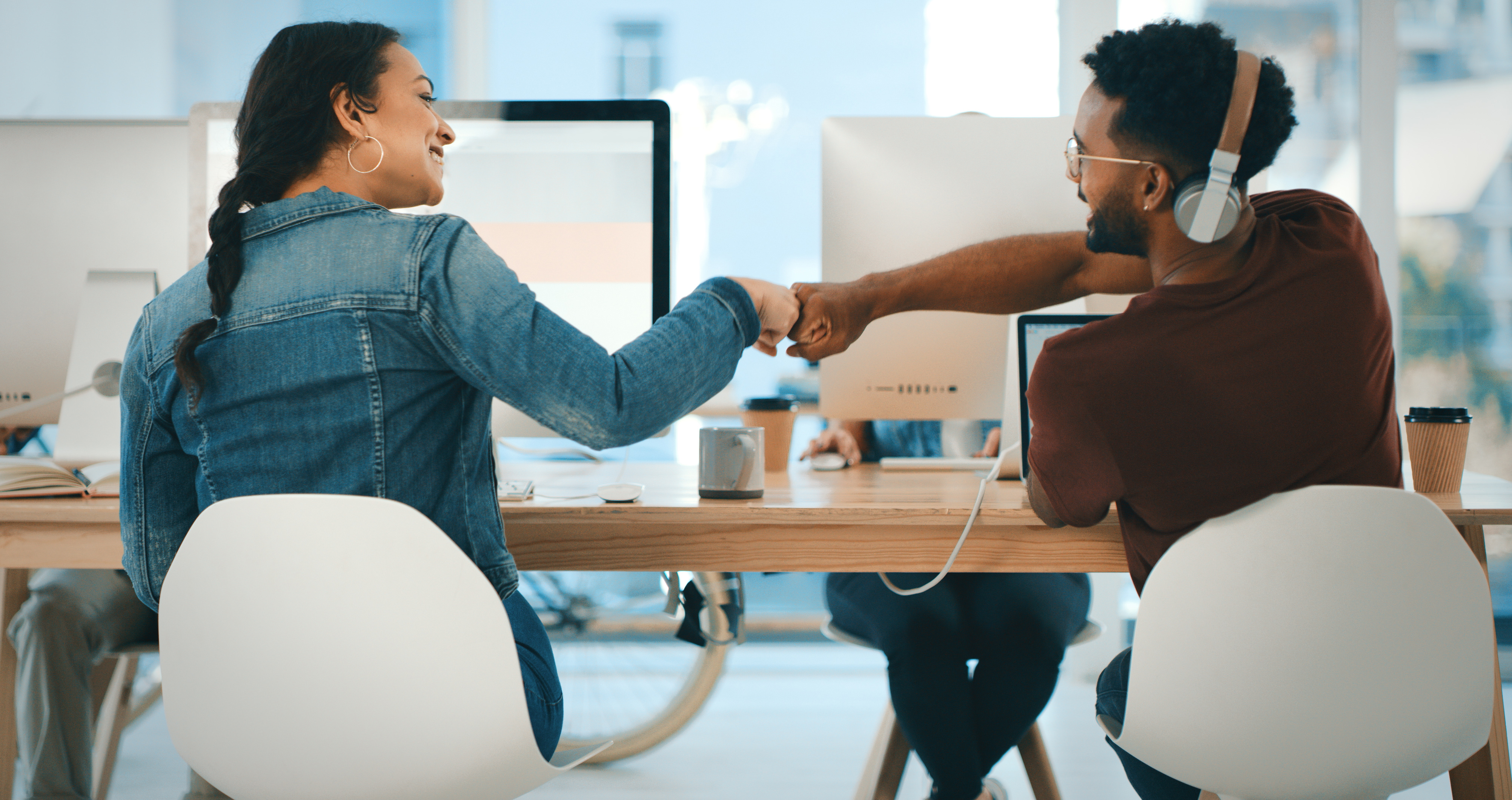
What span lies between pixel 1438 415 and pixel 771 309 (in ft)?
2.73

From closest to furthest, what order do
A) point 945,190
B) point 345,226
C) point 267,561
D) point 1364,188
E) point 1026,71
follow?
point 267,561
point 345,226
point 945,190
point 1364,188
point 1026,71

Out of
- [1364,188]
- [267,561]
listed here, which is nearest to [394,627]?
[267,561]

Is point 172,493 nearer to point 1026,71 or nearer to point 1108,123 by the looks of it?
point 1108,123

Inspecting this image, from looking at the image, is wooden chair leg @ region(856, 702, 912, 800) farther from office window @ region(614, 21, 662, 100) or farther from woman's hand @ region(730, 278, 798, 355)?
office window @ region(614, 21, 662, 100)

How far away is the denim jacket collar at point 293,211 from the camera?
2.57 feet

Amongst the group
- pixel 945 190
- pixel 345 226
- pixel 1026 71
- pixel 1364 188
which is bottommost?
pixel 345 226

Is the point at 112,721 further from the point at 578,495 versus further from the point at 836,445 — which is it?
the point at 836,445

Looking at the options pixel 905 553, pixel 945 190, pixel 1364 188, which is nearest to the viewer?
pixel 905 553

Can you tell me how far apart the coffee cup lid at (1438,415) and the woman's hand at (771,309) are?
2.52ft

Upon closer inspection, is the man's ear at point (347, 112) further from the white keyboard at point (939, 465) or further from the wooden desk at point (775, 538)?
the white keyboard at point (939, 465)

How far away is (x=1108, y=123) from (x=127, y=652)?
1.54 metres

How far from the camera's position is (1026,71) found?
2.73m

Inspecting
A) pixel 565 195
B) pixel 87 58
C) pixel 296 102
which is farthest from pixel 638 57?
pixel 296 102

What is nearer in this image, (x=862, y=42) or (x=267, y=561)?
(x=267, y=561)
